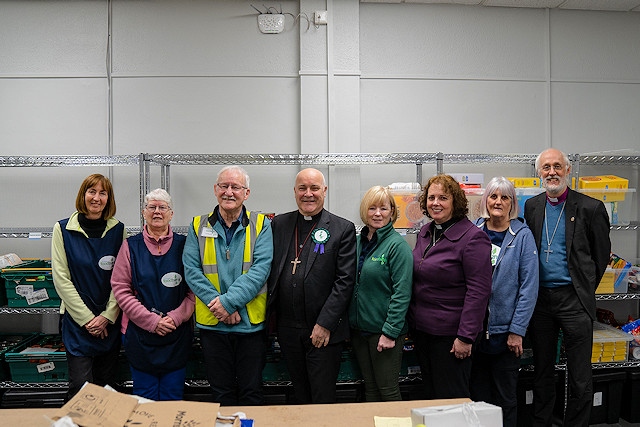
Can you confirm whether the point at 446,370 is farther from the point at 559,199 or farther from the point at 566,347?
the point at 559,199

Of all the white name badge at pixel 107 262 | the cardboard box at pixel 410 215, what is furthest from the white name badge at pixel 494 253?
the white name badge at pixel 107 262

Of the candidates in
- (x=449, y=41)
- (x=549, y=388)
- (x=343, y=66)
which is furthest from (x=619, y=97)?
(x=549, y=388)

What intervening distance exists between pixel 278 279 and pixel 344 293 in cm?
Result: 37

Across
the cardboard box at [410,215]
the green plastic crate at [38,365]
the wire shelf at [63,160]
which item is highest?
the wire shelf at [63,160]

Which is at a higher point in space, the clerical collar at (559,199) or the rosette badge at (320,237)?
the clerical collar at (559,199)

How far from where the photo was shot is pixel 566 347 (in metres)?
2.72

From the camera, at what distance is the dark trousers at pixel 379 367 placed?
248 centimetres

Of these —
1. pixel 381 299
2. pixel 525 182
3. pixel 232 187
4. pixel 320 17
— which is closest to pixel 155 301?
pixel 232 187

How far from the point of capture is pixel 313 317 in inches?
97.5

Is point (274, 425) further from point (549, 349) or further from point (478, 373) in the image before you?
point (549, 349)

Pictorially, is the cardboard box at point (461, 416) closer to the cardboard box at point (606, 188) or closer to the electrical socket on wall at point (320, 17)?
the cardboard box at point (606, 188)

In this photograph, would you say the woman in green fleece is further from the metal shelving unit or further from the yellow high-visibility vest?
the metal shelving unit

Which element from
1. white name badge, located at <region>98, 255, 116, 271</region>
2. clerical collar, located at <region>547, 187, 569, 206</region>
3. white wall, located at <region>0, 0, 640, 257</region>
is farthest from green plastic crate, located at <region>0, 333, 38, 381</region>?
clerical collar, located at <region>547, 187, 569, 206</region>

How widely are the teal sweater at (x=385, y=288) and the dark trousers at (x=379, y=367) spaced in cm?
8
